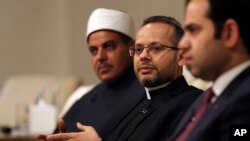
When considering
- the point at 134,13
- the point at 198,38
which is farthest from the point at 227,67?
the point at 134,13

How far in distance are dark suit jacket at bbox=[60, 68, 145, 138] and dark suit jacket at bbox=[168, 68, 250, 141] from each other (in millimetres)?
1347

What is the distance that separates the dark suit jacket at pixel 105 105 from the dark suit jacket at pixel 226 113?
1.35m

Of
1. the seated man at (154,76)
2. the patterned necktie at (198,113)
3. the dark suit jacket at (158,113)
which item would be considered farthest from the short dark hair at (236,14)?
the seated man at (154,76)

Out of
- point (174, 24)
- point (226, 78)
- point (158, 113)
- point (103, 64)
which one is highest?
→ point (174, 24)

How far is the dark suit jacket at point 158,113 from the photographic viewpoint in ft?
7.06

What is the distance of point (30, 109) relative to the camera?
4.79 metres

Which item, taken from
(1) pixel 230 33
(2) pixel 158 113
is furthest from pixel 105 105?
(1) pixel 230 33

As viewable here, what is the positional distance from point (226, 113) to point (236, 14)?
0.88 ft

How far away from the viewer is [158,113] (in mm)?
2264

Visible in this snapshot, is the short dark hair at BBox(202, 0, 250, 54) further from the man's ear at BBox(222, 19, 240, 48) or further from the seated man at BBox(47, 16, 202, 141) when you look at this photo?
the seated man at BBox(47, 16, 202, 141)

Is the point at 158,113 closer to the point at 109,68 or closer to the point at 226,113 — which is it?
the point at 226,113

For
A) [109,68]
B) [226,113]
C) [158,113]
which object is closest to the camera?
[226,113]

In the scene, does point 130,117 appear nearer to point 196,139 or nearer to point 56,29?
point 196,139

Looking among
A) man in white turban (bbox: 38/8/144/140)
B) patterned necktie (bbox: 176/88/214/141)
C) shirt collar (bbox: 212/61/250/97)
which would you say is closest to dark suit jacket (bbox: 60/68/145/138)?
man in white turban (bbox: 38/8/144/140)
